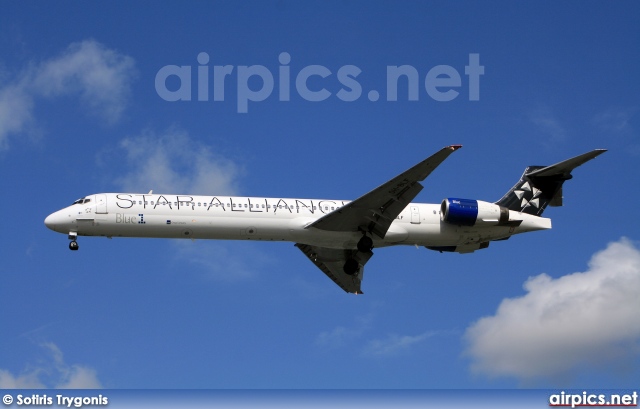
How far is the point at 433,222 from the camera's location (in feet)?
126

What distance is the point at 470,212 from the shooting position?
37906 mm

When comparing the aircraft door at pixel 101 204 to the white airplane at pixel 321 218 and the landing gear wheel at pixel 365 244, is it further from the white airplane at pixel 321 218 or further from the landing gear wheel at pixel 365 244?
the landing gear wheel at pixel 365 244

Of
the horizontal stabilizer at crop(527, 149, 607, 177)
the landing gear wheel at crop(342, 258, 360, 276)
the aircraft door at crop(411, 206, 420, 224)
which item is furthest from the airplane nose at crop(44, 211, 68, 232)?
the horizontal stabilizer at crop(527, 149, 607, 177)

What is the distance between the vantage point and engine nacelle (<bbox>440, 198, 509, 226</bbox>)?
1490 inches

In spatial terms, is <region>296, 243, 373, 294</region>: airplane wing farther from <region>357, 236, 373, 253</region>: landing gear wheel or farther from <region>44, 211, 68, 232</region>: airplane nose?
<region>44, 211, 68, 232</region>: airplane nose

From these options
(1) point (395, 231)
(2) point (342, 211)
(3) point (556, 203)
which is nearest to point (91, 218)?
(2) point (342, 211)

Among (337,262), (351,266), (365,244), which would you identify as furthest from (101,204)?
(337,262)

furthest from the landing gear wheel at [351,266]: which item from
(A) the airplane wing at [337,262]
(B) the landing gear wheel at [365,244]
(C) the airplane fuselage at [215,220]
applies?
(B) the landing gear wheel at [365,244]

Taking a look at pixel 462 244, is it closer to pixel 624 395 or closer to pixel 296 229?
pixel 296 229

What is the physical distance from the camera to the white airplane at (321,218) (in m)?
36.6

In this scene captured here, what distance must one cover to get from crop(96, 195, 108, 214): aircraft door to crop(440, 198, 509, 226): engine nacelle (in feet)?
44.3

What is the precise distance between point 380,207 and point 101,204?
10934 mm

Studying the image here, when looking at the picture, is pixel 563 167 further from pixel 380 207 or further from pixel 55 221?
pixel 55 221

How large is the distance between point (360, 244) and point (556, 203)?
9048 millimetres
